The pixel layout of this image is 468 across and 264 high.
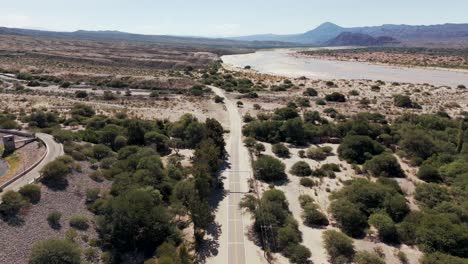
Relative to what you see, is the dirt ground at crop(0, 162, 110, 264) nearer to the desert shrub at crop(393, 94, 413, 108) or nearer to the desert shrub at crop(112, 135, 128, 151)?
the desert shrub at crop(112, 135, 128, 151)

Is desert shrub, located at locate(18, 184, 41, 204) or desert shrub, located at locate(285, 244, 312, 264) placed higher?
desert shrub, located at locate(18, 184, 41, 204)

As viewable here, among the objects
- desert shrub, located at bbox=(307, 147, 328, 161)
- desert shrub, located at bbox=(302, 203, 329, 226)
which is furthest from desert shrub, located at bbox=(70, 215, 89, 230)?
desert shrub, located at bbox=(307, 147, 328, 161)

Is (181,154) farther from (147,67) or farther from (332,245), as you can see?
(147,67)

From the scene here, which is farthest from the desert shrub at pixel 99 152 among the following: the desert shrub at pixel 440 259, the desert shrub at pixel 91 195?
the desert shrub at pixel 440 259

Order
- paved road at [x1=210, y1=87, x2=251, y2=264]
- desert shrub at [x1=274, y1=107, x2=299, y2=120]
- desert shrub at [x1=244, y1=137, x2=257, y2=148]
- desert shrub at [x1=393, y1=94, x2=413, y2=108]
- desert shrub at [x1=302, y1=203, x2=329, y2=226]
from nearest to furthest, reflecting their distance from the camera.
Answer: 1. paved road at [x1=210, y1=87, x2=251, y2=264]
2. desert shrub at [x1=302, y1=203, x2=329, y2=226]
3. desert shrub at [x1=244, y1=137, x2=257, y2=148]
4. desert shrub at [x1=274, y1=107, x2=299, y2=120]
5. desert shrub at [x1=393, y1=94, x2=413, y2=108]

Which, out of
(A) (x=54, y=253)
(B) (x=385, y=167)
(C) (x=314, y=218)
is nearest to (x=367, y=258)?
(C) (x=314, y=218)

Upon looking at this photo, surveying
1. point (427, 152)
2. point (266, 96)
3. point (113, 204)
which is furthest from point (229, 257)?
point (266, 96)
